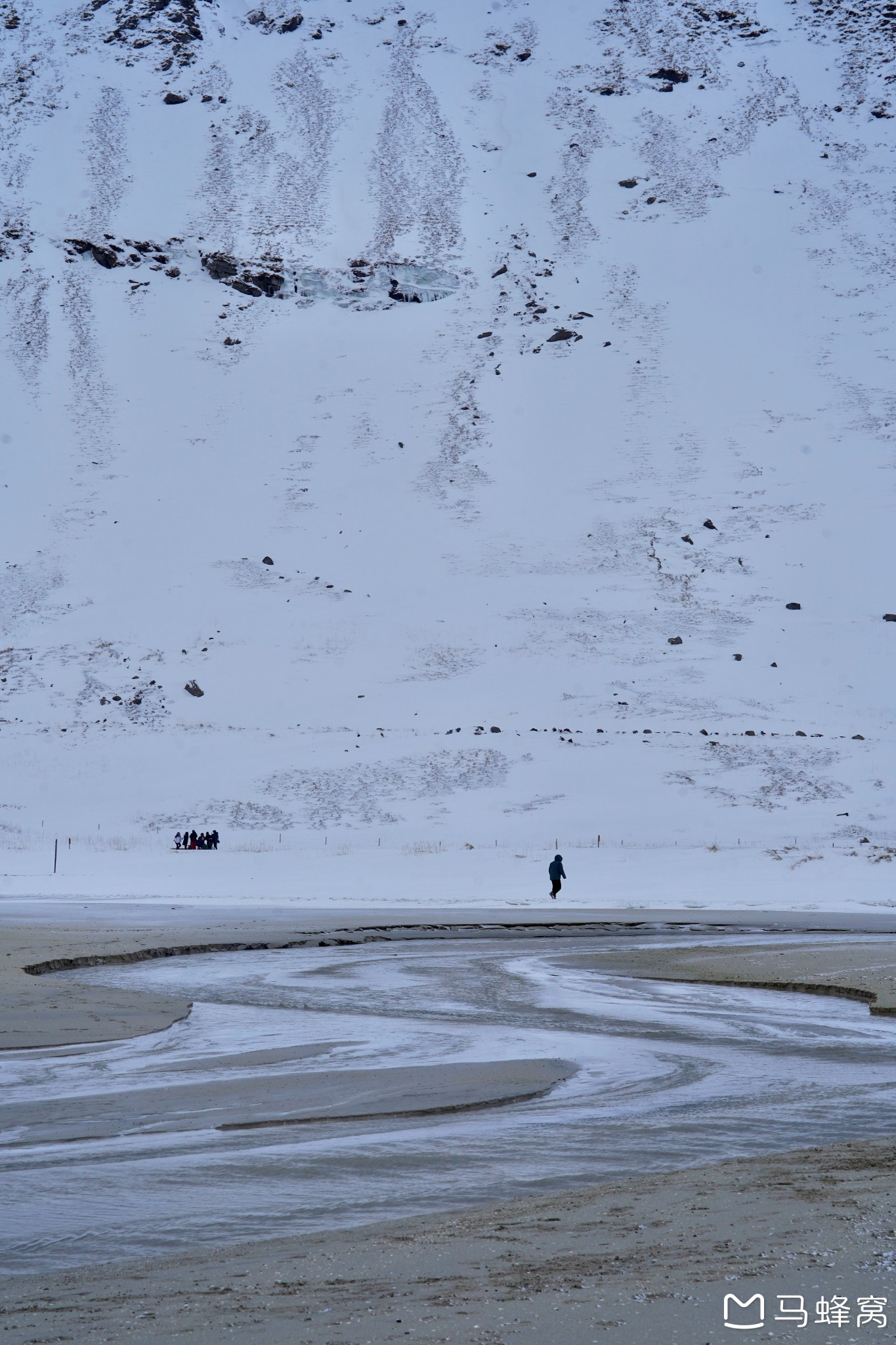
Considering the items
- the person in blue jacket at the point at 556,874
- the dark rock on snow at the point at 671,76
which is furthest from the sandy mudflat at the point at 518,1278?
the dark rock on snow at the point at 671,76

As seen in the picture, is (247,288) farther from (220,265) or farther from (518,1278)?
(518,1278)

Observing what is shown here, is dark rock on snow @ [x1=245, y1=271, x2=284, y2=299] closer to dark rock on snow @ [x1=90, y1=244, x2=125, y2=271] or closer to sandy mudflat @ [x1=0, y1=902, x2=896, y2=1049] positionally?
dark rock on snow @ [x1=90, y1=244, x2=125, y2=271]

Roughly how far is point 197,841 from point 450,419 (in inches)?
2156

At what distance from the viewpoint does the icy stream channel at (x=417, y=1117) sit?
5234mm

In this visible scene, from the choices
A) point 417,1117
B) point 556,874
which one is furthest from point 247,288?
point 417,1117

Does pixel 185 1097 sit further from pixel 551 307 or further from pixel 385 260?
pixel 385 260

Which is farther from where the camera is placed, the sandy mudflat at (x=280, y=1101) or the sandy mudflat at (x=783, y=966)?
the sandy mudflat at (x=783, y=966)

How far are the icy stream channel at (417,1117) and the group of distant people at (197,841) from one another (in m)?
29.2

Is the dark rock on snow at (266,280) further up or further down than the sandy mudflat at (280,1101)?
further up

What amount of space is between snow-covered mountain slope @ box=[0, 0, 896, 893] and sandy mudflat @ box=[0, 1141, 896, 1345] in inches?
1567

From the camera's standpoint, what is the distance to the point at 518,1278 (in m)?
3.93

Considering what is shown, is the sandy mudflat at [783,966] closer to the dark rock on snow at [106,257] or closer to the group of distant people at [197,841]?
the group of distant people at [197,841]

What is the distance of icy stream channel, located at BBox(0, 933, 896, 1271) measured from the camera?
523 centimetres

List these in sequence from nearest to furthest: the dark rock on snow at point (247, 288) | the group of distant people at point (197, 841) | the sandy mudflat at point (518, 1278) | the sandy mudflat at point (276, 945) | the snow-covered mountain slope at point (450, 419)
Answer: the sandy mudflat at point (518, 1278) → the sandy mudflat at point (276, 945) → the group of distant people at point (197, 841) → the snow-covered mountain slope at point (450, 419) → the dark rock on snow at point (247, 288)
